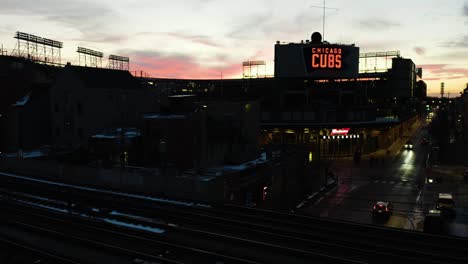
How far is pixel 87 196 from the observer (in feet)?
76.5

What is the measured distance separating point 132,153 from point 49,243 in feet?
63.8

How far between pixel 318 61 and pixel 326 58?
4.62ft

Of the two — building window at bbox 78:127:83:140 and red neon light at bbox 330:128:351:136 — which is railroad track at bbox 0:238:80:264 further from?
red neon light at bbox 330:128:351:136

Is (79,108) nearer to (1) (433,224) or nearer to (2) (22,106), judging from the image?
(2) (22,106)

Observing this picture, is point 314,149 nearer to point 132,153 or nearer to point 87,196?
point 132,153

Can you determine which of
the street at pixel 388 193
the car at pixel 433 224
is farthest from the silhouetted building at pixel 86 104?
the car at pixel 433 224

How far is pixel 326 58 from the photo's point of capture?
67188 millimetres

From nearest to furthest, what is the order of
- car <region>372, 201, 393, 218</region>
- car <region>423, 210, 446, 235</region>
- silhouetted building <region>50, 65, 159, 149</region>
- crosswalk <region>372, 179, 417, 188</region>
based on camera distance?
1. car <region>423, 210, 446, 235</region>
2. car <region>372, 201, 393, 218</region>
3. crosswalk <region>372, 179, 417, 188</region>
4. silhouetted building <region>50, 65, 159, 149</region>

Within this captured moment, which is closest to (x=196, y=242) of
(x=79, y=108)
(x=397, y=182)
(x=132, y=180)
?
(x=132, y=180)

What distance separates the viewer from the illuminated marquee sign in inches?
2635

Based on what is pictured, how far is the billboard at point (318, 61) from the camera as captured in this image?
67.1m

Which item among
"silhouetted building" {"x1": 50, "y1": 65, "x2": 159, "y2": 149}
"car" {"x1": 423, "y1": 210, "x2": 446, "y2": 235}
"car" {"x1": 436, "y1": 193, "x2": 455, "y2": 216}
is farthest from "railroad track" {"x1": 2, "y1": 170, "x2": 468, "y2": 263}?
"silhouetted building" {"x1": 50, "y1": 65, "x2": 159, "y2": 149}

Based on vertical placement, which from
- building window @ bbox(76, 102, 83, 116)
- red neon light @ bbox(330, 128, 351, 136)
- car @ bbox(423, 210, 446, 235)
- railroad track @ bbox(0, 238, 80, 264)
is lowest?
car @ bbox(423, 210, 446, 235)

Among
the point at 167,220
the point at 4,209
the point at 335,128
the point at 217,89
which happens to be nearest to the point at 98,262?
Answer: the point at 167,220
